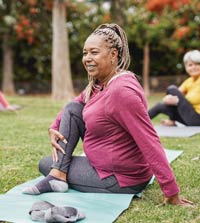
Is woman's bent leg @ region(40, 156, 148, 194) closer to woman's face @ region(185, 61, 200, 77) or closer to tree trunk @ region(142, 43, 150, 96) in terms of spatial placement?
woman's face @ region(185, 61, 200, 77)

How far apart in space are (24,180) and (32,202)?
0.73m

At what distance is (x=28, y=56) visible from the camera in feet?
68.8

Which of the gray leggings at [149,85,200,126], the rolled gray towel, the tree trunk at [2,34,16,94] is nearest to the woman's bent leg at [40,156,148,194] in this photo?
the rolled gray towel

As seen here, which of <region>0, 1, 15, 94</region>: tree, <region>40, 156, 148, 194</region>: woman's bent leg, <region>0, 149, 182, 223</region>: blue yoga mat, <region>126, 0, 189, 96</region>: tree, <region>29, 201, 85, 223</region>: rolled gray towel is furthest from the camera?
<region>0, 1, 15, 94</region>: tree

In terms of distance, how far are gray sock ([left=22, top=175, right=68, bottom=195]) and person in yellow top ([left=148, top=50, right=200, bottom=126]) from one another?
377 cm

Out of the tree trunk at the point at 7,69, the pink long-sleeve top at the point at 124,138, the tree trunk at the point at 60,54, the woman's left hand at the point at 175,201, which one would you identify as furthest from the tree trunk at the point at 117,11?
the woman's left hand at the point at 175,201

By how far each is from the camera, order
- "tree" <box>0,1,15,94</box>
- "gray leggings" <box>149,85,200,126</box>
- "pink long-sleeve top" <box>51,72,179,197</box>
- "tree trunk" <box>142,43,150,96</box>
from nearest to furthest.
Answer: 1. "pink long-sleeve top" <box>51,72,179,197</box>
2. "gray leggings" <box>149,85,200,126</box>
3. "tree trunk" <box>142,43,150,96</box>
4. "tree" <box>0,1,15,94</box>

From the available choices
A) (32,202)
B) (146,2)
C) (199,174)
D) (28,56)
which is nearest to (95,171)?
(32,202)

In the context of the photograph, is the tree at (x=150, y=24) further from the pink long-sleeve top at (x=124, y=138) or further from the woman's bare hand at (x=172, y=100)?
the pink long-sleeve top at (x=124, y=138)

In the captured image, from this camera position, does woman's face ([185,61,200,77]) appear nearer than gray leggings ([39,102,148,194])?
No

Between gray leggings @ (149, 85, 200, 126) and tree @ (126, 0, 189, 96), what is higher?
tree @ (126, 0, 189, 96)

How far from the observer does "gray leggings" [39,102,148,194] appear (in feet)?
10.6

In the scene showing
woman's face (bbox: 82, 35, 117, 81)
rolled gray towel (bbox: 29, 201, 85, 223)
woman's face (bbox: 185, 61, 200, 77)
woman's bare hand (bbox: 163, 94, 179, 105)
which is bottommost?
woman's bare hand (bbox: 163, 94, 179, 105)

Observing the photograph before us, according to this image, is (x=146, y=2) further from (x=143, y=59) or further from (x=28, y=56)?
(x=28, y=56)
